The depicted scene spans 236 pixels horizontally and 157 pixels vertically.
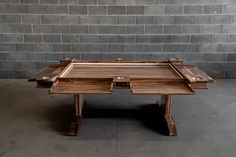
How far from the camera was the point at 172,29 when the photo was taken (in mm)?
4633

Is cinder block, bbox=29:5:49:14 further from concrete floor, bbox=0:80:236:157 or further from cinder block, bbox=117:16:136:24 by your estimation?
concrete floor, bbox=0:80:236:157

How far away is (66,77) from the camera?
9.02 ft

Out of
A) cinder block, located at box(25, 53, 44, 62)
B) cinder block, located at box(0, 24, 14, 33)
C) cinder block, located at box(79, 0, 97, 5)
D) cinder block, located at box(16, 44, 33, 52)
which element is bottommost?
cinder block, located at box(25, 53, 44, 62)

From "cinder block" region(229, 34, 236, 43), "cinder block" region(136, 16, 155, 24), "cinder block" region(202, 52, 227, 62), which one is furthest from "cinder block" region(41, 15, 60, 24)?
"cinder block" region(229, 34, 236, 43)

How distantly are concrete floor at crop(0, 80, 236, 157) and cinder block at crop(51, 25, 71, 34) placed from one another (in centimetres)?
109

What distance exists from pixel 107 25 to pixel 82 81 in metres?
2.10

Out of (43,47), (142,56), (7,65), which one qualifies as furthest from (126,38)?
(7,65)

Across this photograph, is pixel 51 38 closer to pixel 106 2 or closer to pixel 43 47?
pixel 43 47

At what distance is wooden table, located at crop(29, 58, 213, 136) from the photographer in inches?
99.4

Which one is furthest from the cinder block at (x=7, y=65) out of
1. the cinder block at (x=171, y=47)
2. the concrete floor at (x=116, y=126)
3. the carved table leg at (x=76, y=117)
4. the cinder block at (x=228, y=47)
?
the cinder block at (x=228, y=47)

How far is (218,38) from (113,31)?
5.97 feet

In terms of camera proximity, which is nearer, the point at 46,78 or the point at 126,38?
the point at 46,78

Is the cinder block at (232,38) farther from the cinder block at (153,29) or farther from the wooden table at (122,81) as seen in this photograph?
the wooden table at (122,81)

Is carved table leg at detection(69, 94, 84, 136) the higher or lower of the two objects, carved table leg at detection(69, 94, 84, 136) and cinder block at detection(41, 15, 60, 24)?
the lower
